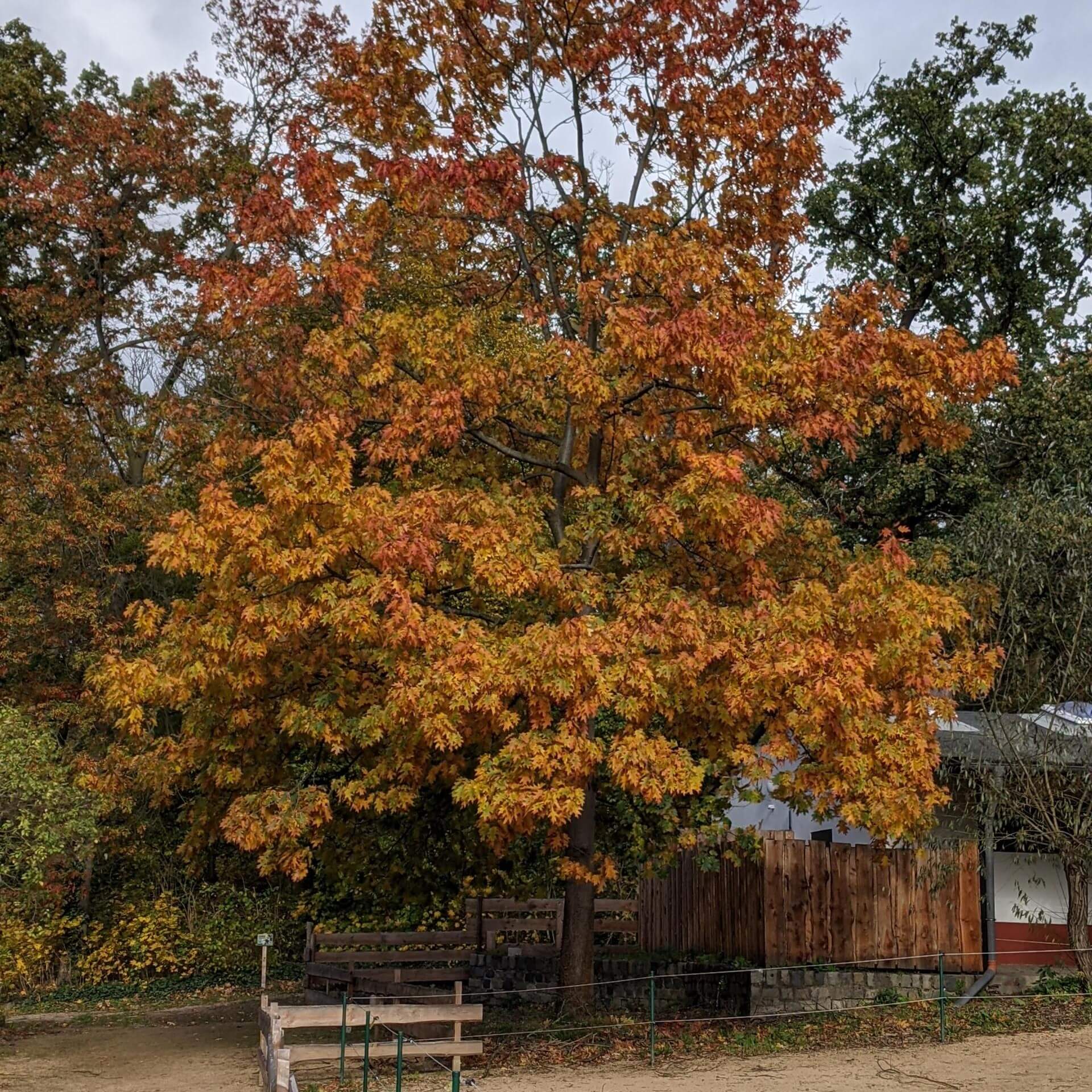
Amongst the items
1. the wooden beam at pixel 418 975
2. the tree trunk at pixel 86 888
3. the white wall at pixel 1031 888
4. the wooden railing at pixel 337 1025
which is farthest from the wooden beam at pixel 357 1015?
the tree trunk at pixel 86 888

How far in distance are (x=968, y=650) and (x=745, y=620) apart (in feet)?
8.77

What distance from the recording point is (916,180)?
2597cm

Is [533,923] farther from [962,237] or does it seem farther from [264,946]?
[962,237]

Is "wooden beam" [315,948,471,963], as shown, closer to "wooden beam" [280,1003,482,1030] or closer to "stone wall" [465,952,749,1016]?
"stone wall" [465,952,749,1016]

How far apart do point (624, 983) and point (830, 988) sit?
330 cm

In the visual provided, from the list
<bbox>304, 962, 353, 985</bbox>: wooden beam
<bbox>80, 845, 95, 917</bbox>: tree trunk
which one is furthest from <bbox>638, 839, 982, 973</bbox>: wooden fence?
<bbox>80, 845, 95, 917</bbox>: tree trunk

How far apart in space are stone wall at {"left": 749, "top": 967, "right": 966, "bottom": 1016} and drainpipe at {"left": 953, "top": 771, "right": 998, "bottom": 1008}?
0.25m

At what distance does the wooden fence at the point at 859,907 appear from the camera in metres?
15.5

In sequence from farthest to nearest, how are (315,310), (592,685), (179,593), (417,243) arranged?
1. (179,593)
2. (315,310)
3. (417,243)
4. (592,685)

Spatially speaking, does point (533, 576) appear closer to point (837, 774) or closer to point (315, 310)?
point (837, 774)

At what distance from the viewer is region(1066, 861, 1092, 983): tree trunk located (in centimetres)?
1505

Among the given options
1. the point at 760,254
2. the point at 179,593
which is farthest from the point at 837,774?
the point at 179,593

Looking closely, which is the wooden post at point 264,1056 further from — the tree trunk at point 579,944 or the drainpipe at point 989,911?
the drainpipe at point 989,911

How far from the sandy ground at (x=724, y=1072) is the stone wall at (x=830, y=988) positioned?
2.08 metres
